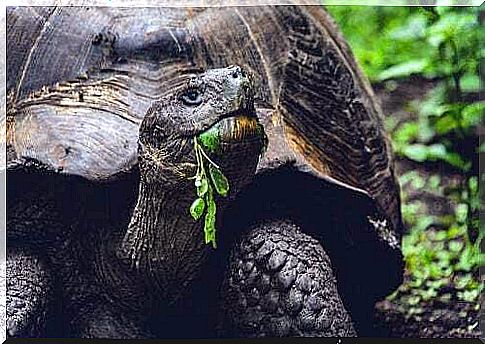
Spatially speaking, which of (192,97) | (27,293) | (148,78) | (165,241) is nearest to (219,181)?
(192,97)

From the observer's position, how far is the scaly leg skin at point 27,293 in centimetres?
223

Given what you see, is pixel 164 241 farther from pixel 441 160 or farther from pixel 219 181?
pixel 441 160

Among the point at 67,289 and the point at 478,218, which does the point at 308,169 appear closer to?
the point at 67,289

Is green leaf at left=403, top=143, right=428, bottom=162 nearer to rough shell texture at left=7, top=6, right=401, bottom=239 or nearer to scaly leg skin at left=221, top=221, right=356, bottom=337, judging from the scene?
rough shell texture at left=7, top=6, right=401, bottom=239

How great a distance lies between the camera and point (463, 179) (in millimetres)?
3545

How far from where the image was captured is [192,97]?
194 cm

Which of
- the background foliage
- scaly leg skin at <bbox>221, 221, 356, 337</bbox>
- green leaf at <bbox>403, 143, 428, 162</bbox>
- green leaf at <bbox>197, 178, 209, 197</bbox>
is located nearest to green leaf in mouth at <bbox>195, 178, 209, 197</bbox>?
green leaf at <bbox>197, 178, 209, 197</bbox>

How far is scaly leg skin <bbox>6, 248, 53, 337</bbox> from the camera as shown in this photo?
223cm

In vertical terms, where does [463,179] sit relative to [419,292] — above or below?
above

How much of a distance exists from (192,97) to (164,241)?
0.38 meters

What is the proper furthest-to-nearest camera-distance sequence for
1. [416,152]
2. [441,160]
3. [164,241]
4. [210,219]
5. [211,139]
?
[441,160] → [416,152] → [164,241] → [210,219] → [211,139]

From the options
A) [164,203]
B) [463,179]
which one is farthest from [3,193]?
[463,179]

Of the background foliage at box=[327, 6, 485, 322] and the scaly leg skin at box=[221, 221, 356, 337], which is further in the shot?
the background foliage at box=[327, 6, 485, 322]

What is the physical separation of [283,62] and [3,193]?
2.42 feet
